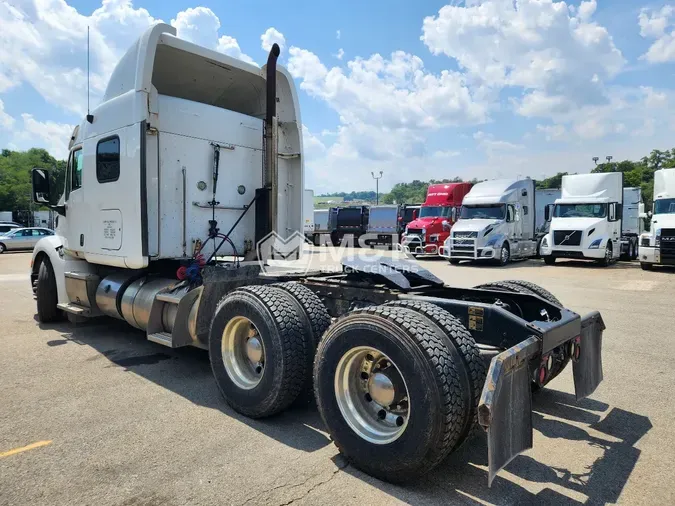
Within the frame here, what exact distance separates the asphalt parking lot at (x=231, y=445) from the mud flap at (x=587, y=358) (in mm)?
386

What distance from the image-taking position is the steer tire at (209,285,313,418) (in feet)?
12.2

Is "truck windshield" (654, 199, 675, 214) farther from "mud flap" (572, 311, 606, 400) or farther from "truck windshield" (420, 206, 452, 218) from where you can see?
"mud flap" (572, 311, 606, 400)

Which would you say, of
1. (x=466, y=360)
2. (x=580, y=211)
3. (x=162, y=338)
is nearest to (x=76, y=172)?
(x=162, y=338)

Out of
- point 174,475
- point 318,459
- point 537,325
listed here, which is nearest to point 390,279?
point 537,325

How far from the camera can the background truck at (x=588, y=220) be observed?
58.7 feet

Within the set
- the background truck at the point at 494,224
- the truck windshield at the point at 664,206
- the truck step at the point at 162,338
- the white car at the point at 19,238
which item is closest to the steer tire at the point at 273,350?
the truck step at the point at 162,338

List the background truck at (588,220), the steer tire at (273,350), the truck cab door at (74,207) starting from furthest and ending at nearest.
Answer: the background truck at (588,220)
the truck cab door at (74,207)
the steer tire at (273,350)

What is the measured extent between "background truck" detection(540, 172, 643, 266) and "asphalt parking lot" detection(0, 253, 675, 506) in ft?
42.9

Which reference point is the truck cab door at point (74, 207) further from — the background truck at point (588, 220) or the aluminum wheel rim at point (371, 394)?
the background truck at point (588, 220)

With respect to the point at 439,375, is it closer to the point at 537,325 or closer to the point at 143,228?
the point at 537,325

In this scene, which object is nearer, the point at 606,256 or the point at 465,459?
the point at 465,459

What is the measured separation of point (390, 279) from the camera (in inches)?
162

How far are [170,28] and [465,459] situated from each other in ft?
17.5

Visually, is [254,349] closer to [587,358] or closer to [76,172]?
[587,358]
